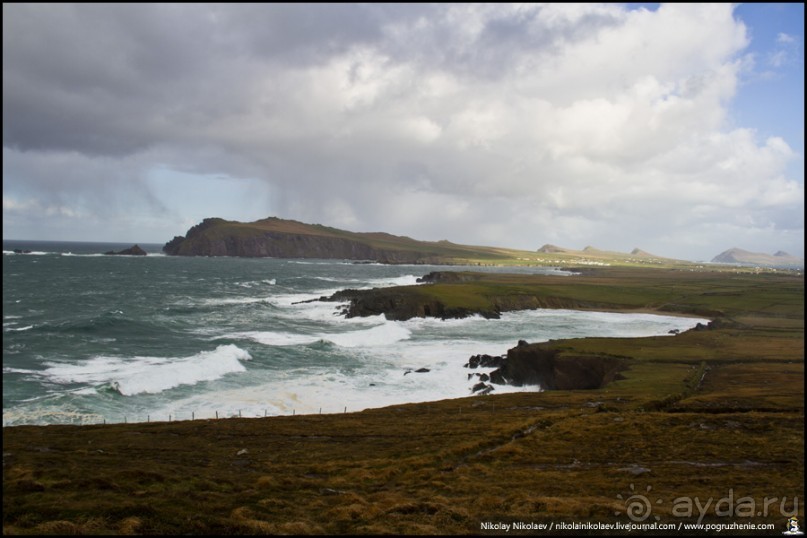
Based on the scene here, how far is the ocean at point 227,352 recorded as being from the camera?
131ft

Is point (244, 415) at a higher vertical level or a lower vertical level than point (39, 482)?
lower

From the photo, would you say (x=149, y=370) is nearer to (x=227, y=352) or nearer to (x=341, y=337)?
(x=227, y=352)

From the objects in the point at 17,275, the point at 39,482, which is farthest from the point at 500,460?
the point at 17,275

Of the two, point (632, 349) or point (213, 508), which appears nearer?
point (213, 508)

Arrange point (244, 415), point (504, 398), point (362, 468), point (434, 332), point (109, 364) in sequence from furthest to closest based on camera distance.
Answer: point (434, 332) < point (109, 364) < point (504, 398) < point (244, 415) < point (362, 468)

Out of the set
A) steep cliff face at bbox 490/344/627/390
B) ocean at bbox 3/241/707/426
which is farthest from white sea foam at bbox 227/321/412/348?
steep cliff face at bbox 490/344/627/390

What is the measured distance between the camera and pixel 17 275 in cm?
13662

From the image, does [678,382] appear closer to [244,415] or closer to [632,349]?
[632,349]

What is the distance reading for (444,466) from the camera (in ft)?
79.5

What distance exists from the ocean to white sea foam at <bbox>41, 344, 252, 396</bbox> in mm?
153

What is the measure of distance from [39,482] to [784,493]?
26456 millimetres

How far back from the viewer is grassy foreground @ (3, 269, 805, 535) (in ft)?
55.0

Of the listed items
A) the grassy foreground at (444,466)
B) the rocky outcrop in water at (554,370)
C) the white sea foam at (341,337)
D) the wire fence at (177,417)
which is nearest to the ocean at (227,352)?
the wire fence at (177,417)

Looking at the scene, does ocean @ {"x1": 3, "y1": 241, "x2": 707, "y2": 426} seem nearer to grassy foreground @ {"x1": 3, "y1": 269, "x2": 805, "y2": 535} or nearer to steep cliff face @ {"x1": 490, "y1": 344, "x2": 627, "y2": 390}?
steep cliff face @ {"x1": 490, "y1": 344, "x2": 627, "y2": 390}
